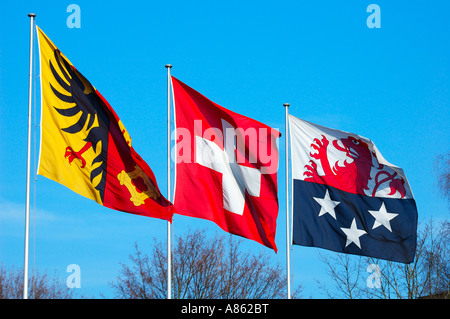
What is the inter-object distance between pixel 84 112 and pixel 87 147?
87cm

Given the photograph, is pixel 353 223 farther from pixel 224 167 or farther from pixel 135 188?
pixel 135 188

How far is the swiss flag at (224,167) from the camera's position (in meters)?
20.2

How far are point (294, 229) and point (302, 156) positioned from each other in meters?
2.22

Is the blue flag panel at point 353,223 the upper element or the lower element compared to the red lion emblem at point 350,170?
lower

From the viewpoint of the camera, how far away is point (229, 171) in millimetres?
21203

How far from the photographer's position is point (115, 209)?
1859 cm

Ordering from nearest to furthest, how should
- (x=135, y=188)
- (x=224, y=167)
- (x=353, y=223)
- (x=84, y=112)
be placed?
(x=84, y=112), (x=135, y=188), (x=224, y=167), (x=353, y=223)

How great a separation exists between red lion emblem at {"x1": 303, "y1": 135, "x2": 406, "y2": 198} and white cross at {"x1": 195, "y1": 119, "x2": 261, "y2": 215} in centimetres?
180

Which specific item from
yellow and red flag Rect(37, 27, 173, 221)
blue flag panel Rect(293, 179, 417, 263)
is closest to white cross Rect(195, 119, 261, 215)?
blue flag panel Rect(293, 179, 417, 263)

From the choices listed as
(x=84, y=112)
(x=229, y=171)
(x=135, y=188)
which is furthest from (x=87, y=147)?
(x=229, y=171)

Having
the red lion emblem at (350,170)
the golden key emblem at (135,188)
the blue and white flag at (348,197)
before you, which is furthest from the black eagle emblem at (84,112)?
the red lion emblem at (350,170)

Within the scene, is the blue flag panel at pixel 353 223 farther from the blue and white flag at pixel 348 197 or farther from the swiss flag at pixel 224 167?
the swiss flag at pixel 224 167
